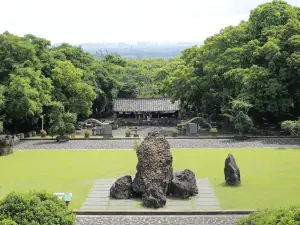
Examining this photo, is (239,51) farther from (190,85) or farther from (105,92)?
(105,92)

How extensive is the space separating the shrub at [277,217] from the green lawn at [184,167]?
24.4 feet

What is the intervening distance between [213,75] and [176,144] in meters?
13.5

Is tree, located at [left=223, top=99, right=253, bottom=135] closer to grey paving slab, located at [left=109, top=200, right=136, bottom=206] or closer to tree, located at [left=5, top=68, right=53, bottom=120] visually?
tree, located at [left=5, top=68, right=53, bottom=120]

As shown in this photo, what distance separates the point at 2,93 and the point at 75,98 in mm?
10553

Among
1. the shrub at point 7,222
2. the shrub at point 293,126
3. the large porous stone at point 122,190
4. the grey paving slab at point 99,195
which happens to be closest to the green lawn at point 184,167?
the grey paving slab at point 99,195

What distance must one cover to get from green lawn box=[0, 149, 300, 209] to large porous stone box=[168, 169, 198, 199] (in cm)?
130

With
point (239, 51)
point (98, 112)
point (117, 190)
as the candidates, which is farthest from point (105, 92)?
point (117, 190)

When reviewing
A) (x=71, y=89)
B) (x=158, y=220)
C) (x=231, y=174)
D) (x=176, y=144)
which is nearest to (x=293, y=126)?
(x=176, y=144)

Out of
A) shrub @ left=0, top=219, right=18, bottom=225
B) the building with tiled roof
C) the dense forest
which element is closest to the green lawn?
shrub @ left=0, top=219, right=18, bottom=225

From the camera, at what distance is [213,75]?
49.4m

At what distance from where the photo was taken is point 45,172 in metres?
28.0

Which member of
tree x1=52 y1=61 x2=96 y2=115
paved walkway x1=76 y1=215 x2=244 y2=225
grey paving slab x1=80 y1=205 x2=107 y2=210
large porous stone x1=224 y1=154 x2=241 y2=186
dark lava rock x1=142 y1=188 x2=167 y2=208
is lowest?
paved walkway x1=76 y1=215 x2=244 y2=225

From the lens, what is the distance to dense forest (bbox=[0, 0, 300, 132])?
4147 centimetres

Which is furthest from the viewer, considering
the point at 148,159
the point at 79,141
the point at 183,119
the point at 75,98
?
the point at 183,119
